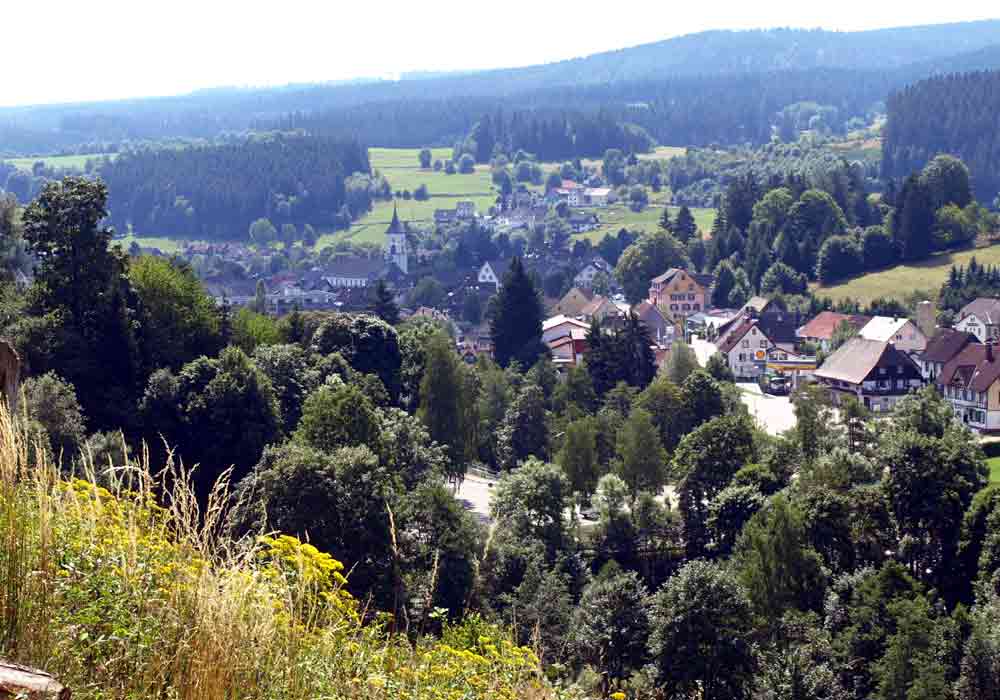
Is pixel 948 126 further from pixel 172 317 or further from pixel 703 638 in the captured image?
pixel 703 638

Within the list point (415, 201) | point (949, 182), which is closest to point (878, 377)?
point (949, 182)

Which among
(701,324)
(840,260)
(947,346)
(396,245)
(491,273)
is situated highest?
(947,346)

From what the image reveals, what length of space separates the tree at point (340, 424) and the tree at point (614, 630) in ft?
18.0

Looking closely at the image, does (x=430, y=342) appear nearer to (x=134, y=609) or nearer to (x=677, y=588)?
(x=677, y=588)

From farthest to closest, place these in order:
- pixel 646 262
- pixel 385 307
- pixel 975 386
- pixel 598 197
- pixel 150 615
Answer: pixel 598 197 < pixel 646 262 < pixel 385 307 < pixel 975 386 < pixel 150 615

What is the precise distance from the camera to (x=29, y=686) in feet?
18.3

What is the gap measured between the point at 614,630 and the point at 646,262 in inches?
2971

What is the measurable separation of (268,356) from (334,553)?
525 inches

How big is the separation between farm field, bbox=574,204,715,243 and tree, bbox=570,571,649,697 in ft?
331

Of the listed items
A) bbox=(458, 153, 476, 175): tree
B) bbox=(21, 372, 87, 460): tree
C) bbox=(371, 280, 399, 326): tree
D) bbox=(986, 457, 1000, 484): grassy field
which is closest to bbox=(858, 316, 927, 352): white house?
bbox=(986, 457, 1000, 484): grassy field

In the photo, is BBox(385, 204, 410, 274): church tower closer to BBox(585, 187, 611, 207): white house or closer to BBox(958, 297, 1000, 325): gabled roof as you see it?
BBox(585, 187, 611, 207): white house

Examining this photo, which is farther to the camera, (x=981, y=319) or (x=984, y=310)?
(x=984, y=310)

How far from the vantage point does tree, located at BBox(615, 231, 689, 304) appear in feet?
319

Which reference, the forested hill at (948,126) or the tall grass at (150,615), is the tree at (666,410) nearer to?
the tall grass at (150,615)
